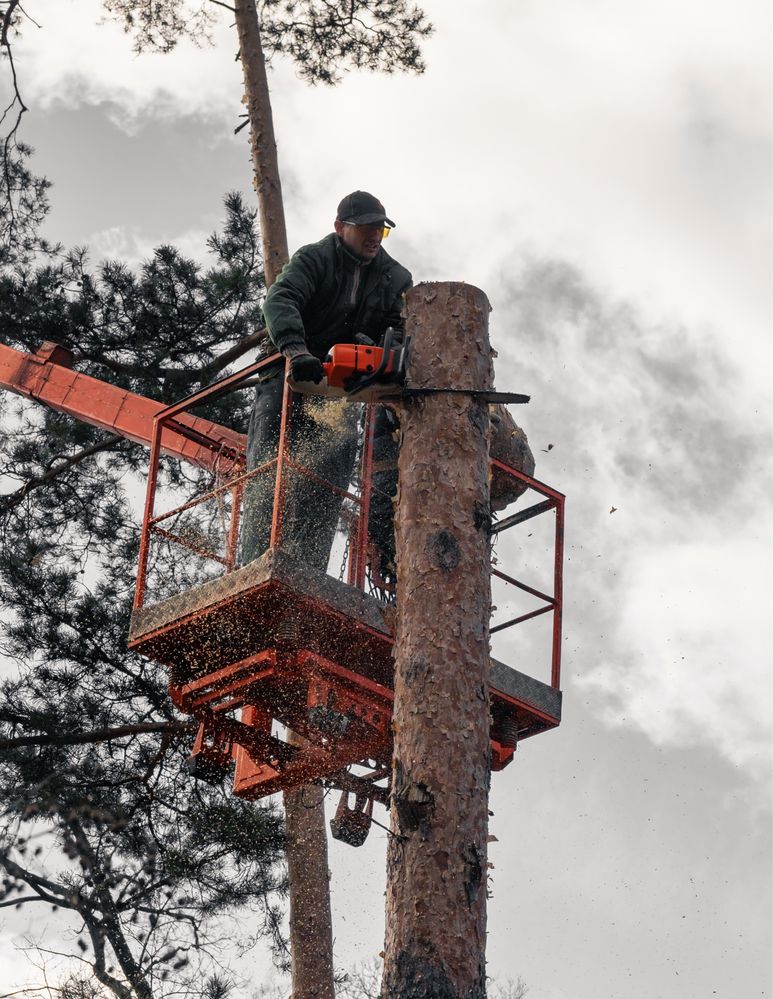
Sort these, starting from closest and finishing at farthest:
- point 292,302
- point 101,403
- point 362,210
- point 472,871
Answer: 1. point 472,871
2. point 292,302
3. point 362,210
4. point 101,403

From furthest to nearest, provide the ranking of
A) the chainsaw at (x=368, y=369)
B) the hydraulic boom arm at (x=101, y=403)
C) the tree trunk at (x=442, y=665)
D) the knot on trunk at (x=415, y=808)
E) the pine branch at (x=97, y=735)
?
the pine branch at (x=97, y=735), the hydraulic boom arm at (x=101, y=403), the chainsaw at (x=368, y=369), the knot on trunk at (x=415, y=808), the tree trunk at (x=442, y=665)

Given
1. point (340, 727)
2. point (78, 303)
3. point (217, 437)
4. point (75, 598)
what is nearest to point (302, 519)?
point (340, 727)

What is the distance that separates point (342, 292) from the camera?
9148 millimetres

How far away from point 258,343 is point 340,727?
5286mm

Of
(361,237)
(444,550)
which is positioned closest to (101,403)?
(361,237)

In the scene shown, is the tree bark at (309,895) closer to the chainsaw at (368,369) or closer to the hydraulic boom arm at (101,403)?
the hydraulic boom arm at (101,403)

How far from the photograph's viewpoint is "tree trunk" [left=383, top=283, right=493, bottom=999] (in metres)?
5.93

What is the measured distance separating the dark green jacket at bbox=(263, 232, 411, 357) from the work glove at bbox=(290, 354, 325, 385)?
1.68m

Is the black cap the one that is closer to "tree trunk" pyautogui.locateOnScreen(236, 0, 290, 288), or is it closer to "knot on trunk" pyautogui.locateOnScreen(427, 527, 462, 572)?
"knot on trunk" pyautogui.locateOnScreen(427, 527, 462, 572)

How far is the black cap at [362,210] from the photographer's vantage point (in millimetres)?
9016

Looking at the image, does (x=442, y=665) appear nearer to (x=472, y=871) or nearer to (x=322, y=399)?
(x=472, y=871)

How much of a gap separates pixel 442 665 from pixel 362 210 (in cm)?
367

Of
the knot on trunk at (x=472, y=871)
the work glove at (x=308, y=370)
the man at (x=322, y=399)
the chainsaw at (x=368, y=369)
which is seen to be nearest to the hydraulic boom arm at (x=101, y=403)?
the man at (x=322, y=399)

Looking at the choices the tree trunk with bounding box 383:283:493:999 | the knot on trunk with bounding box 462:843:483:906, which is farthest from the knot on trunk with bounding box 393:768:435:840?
the knot on trunk with bounding box 462:843:483:906
